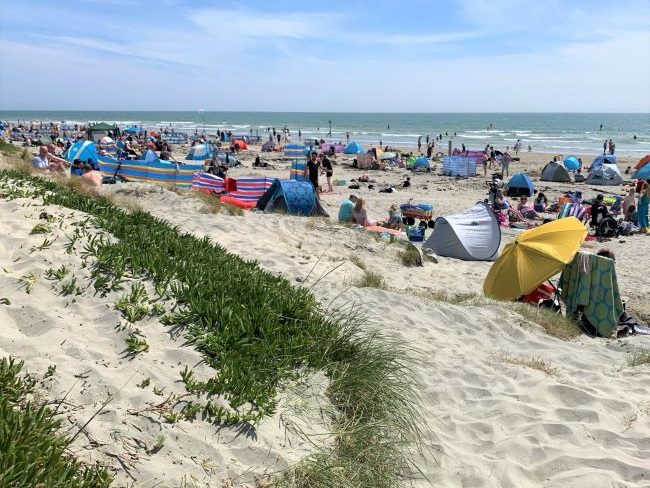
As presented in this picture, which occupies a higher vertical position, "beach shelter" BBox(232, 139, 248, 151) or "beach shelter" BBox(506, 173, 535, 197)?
"beach shelter" BBox(232, 139, 248, 151)

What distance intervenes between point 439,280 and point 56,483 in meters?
7.52

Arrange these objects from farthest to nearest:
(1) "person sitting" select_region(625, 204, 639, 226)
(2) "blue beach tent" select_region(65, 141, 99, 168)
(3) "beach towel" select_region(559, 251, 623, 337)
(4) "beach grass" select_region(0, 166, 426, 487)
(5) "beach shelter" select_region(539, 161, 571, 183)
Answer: (5) "beach shelter" select_region(539, 161, 571, 183) < (2) "blue beach tent" select_region(65, 141, 99, 168) < (1) "person sitting" select_region(625, 204, 639, 226) < (3) "beach towel" select_region(559, 251, 623, 337) < (4) "beach grass" select_region(0, 166, 426, 487)

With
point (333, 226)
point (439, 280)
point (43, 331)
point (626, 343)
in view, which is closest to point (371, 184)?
point (333, 226)

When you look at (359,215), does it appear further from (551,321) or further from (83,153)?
(83,153)

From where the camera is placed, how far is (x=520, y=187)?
20953mm

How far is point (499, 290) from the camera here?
7.77 metres

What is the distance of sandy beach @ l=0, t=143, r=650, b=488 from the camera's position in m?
2.81

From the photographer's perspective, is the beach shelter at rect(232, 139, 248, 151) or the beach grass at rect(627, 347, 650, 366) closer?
the beach grass at rect(627, 347, 650, 366)

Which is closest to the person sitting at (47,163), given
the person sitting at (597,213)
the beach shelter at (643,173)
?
the person sitting at (597,213)

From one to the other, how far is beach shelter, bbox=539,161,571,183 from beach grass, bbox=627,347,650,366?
21.3m

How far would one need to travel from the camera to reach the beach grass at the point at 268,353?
10.1 ft

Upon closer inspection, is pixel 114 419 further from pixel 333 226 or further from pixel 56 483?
pixel 333 226

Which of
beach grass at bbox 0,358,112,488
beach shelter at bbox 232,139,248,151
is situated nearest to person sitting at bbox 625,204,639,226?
beach grass at bbox 0,358,112,488

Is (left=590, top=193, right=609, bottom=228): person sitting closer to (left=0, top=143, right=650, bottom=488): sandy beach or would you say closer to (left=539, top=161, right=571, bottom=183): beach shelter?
(left=0, top=143, right=650, bottom=488): sandy beach
